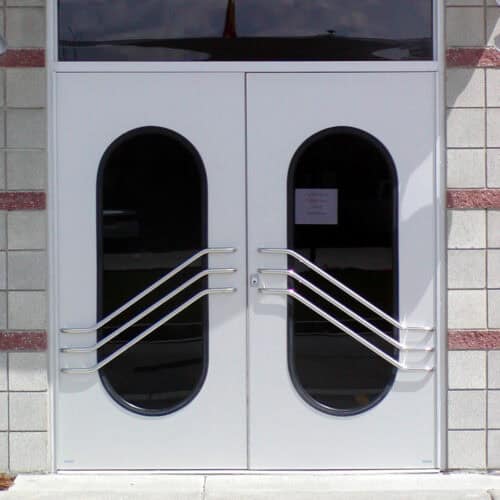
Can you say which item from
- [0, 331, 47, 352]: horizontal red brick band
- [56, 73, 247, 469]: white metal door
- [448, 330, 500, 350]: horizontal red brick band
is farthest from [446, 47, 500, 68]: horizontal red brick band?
[0, 331, 47, 352]: horizontal red brick band

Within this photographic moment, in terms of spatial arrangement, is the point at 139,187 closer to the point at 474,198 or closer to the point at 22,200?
the point at 22,200

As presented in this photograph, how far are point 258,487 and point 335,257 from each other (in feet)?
4.45

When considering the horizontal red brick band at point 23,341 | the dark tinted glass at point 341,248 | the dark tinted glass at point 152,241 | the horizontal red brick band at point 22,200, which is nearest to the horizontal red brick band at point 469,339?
the dark tinted glass at point 341,248

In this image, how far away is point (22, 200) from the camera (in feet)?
17.3

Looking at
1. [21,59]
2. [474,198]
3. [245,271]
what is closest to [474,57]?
[474,198]

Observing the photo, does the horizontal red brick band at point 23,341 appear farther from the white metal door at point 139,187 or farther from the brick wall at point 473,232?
the brick wall at point 473,232

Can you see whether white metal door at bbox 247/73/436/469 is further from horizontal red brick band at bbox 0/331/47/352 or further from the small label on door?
horizontal red brick band at bbox 0/331/47/352

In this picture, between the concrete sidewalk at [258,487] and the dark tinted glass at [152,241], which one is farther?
the dark tinted glass at [152,241]

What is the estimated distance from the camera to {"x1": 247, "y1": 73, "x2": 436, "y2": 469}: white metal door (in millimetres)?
5340

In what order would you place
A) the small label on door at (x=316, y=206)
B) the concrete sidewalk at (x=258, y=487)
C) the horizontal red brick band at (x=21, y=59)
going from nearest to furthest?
the concrete sidewalk at (x=258, y=487) < the horizontal red brick band at (x=21, y=59) < the small label on door at (x=316, y=206)

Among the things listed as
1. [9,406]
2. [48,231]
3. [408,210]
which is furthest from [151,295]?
[408,210]

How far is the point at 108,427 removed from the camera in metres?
5.38

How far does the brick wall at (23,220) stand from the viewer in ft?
17.2

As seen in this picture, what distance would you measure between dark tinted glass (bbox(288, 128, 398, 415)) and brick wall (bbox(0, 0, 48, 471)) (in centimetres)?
143
